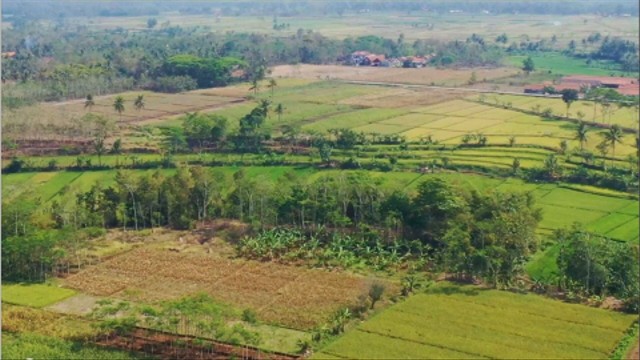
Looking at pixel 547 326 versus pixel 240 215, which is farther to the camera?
pixel 240 215

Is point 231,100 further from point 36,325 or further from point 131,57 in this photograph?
point 36,325

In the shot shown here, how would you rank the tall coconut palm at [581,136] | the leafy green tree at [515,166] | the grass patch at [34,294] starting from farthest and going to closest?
the tall coconut palm at [581,136] < the leafy green tree at [515,166] < the grass patch at [34,294]

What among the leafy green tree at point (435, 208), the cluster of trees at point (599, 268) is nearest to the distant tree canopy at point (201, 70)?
the leafy green tree at point (435, 208)

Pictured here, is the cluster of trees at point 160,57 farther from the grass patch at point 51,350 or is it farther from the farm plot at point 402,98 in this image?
the grass patch at point 51,350

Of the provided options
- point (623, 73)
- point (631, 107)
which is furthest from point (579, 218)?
point (623, 73)

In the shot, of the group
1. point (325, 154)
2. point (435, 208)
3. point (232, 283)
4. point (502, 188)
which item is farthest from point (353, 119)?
point (232, 283)

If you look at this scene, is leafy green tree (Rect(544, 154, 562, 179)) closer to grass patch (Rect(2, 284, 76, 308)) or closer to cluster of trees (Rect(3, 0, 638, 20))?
grass patch (Rect(2, 284, 76, 308))
